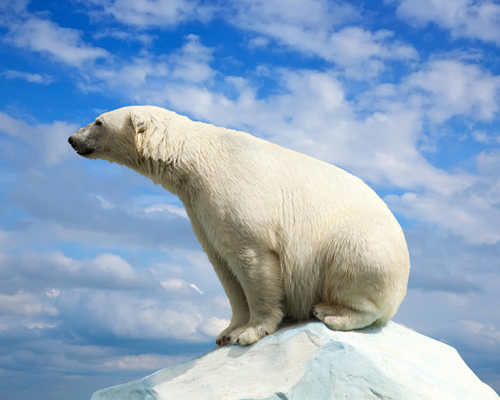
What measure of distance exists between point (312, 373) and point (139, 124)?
3.76 m

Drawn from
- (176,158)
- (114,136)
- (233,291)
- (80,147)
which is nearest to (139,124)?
(114,136)

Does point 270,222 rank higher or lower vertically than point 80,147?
lower

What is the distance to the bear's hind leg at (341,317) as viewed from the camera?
20.5ft

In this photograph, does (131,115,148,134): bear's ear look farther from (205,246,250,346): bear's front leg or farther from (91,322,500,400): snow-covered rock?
(91,322,500,400): snow-covered rock

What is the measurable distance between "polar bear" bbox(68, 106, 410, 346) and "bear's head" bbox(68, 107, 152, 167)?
1cm

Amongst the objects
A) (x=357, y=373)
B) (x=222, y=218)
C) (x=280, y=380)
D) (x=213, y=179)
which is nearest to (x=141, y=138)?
(x=213, y=179)

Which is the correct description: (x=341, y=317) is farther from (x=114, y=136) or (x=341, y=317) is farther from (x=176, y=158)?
(x=114, y=136)

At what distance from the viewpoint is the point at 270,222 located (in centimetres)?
630

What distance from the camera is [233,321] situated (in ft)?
23.1

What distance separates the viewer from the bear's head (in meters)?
6.77

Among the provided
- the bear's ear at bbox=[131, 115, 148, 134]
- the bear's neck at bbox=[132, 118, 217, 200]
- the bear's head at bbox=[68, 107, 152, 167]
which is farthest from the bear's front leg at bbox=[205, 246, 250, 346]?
the bear's ear at bbox=[131, 115, 148, 134]

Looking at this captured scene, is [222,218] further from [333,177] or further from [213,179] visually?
[333,177]

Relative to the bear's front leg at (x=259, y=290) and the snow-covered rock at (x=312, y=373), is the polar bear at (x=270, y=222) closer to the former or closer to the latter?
the bear's front leg at (x=259, y=290)

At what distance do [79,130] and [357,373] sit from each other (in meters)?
4.86
